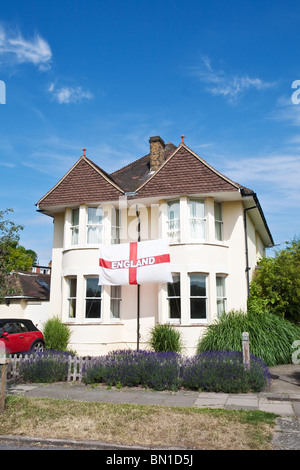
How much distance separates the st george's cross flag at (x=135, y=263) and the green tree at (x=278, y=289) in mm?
4250

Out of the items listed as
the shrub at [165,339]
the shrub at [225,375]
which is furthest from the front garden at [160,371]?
the shrub at [165,339]

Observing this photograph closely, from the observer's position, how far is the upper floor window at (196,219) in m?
16.2

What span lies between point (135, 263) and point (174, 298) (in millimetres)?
2237

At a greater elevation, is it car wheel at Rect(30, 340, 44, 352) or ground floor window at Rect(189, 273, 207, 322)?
ground floor window at Rect(189, 273, 207, 322)

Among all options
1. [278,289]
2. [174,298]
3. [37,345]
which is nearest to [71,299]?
[37,345]

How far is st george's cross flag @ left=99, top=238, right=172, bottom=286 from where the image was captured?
14648 mm

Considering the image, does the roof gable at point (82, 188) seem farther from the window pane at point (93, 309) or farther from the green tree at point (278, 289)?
the green tree at point (278, 289)

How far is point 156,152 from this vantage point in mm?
19250

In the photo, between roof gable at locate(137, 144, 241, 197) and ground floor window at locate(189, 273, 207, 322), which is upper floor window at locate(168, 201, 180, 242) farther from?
ground floor window at locate(189, 273, 207, 322)

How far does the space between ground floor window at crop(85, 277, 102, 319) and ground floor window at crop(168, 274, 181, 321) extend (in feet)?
9.58

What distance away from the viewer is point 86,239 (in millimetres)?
17297

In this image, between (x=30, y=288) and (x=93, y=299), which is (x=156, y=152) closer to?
(x=93, y=299)

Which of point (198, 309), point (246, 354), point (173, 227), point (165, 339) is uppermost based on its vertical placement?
point (173, 227)

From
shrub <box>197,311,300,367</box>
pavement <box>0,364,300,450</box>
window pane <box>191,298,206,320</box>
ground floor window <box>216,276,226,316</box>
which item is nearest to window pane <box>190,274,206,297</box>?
window pane <box>191,298,206,320</box>
